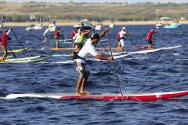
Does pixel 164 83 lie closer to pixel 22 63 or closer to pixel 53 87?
pixel 53 87

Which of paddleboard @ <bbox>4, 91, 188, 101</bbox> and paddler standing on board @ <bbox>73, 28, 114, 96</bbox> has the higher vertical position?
paddler standing on board @ <bbox>73, 28, 114, 96</bbox>

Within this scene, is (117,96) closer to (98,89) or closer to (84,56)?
(84,56)

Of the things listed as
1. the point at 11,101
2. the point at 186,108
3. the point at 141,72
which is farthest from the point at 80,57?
the point at 141,72

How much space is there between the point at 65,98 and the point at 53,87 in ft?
13.5

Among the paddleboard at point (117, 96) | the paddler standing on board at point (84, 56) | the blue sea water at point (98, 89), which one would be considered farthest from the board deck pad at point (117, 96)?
the paddler standing on board at point (84, 56)

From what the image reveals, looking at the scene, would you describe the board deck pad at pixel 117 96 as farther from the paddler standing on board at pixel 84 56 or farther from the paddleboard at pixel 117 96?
the paddler standing on board at pixel 84 56

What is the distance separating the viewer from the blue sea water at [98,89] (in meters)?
18.2

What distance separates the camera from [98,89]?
82.8 feet

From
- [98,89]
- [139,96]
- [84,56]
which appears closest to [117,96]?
[139,96]

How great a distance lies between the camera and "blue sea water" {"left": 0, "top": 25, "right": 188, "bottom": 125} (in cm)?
1819

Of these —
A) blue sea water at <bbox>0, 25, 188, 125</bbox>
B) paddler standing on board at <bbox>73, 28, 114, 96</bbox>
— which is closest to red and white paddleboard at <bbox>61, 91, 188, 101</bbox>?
blue sea water at <bbox>0, 25, 188, 125</bbox>

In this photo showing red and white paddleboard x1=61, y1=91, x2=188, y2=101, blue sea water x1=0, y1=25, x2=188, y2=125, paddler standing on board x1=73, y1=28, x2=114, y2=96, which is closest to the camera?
blue sea water x1=0, y1=25, x2=188, y2=125

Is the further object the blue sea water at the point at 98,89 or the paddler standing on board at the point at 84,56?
the paddler standing on board at the point at 84,56

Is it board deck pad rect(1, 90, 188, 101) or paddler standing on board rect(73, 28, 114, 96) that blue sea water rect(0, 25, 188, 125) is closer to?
board deck pad rect(1, 90, 188, 101)
